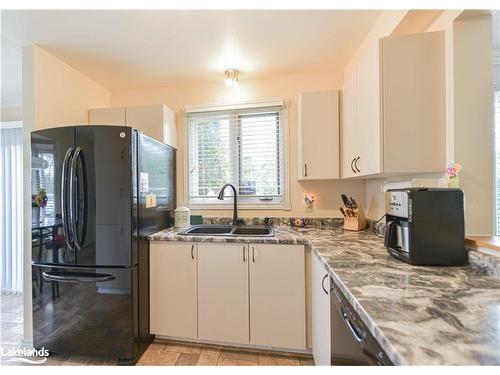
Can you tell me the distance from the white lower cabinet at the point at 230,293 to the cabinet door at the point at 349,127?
0.79m

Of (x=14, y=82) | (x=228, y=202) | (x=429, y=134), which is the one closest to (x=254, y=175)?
(x=228, y=202)

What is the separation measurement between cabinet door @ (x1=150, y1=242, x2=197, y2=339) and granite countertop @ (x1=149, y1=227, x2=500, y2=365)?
3.42ft

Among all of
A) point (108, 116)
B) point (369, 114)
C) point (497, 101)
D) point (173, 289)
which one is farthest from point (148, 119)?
point (497, 101)

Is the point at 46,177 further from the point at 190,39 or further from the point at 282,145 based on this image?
the point at 282,145

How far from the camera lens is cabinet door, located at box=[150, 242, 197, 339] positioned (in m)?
1.74

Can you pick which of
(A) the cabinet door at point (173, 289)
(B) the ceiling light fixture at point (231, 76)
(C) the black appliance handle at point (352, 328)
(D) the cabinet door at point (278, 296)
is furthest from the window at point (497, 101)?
(A) the cabinet door at point (173, 289)

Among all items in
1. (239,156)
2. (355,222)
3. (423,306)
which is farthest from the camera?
(239,156)

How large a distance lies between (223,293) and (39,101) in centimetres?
208

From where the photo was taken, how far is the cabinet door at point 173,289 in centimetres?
174

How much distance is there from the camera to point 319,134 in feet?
6.53

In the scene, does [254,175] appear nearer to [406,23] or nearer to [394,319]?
[406,23]

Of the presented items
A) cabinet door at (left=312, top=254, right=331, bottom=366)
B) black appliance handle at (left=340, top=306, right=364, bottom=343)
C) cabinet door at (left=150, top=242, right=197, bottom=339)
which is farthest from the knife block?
cabinet door at (left=150, top=242, right=197, bottom=339)

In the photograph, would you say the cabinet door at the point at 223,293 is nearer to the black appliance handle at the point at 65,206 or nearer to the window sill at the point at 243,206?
the window sill at the point at 243,206

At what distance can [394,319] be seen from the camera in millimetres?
638
